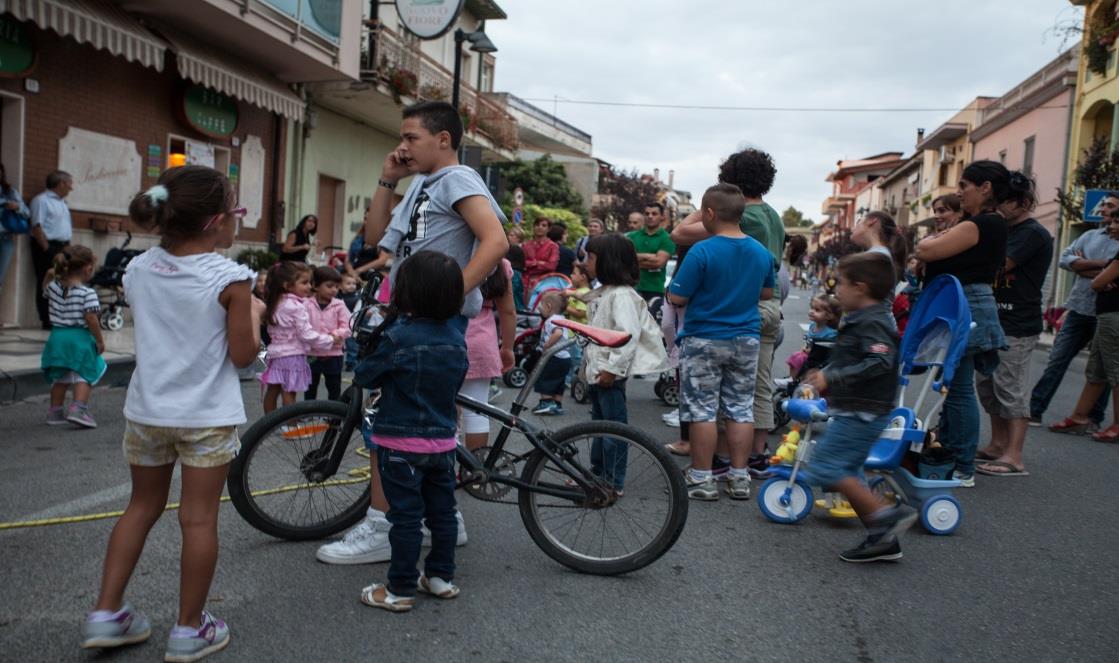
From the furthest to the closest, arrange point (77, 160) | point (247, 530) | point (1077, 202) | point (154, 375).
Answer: point (1077, 202), point (77, 160), point (247, 530), point (154, 375)

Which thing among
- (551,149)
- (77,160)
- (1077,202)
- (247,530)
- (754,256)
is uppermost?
(551,149)

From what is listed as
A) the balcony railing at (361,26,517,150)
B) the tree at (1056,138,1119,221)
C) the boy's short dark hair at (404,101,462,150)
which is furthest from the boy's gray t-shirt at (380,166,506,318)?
the tree at (1056,138,1119,221)

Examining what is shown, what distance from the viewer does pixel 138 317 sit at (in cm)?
285

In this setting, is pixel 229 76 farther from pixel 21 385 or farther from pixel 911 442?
pixel 911 442

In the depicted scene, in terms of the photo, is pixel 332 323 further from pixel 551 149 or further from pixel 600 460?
pixel 551 149

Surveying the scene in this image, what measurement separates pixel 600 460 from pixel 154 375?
179 cm

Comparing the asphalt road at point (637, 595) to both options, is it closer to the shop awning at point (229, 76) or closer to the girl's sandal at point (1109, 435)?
the girl's sandal at point (1109, 435)

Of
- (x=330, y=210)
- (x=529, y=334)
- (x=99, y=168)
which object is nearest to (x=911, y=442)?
(x=529, y=334)

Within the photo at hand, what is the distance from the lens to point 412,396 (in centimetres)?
328

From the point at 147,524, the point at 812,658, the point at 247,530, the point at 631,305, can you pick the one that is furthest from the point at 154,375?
the point at 631,305

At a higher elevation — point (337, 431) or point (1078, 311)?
point (1078, 311)

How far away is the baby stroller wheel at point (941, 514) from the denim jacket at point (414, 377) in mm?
2658

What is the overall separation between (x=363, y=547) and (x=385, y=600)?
0.51 metres

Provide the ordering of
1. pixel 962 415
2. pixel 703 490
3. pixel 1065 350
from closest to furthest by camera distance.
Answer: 1. pixel 703 490
2. pixel 962 415
3. pixel 1065 350
